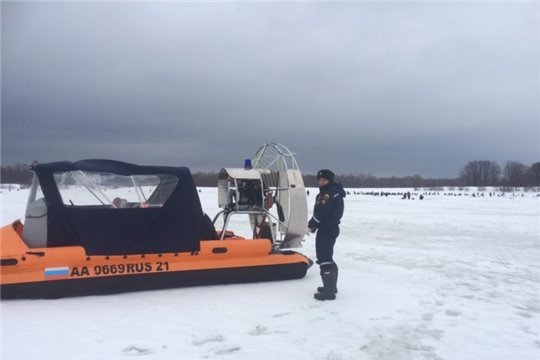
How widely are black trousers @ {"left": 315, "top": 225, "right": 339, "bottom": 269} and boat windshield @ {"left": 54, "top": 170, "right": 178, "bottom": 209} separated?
2.16m

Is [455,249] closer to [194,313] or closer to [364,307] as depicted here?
[364,307]

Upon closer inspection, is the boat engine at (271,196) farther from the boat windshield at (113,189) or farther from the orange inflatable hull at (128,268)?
the boat windshield at (113,189)

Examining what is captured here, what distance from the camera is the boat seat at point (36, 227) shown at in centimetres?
512

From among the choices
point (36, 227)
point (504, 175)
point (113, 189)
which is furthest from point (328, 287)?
point (504, 175)

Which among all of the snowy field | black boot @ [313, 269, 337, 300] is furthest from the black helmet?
the snowy field

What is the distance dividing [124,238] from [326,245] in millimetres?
2613

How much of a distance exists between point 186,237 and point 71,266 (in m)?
1.44

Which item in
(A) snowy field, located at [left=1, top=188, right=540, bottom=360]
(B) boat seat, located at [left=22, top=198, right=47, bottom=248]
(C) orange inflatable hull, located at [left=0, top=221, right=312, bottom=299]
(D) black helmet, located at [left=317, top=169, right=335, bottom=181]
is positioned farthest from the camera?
(D) black helmet, located at [left=317, top=169, right=335, bottom=181]

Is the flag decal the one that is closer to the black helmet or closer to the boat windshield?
the boat windshield

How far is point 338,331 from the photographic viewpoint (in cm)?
415

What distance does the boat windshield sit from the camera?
5.42m

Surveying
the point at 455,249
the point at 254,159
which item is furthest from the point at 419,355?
the point at 455,249

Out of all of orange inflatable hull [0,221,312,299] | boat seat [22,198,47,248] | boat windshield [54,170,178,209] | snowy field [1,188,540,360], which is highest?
boat windshield [54,170,178,209]

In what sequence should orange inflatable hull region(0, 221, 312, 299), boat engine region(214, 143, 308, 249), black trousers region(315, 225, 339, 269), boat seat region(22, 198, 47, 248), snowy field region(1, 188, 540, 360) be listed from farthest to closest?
boat engine region(214, 143, 308, 249), black trousers region(315, 225, 339, 269), boat seat region(22, 198, 47, 248), orange inflatable hull region(0, 221, 312, 299), snowy field region(1, 188, 540, 360)
